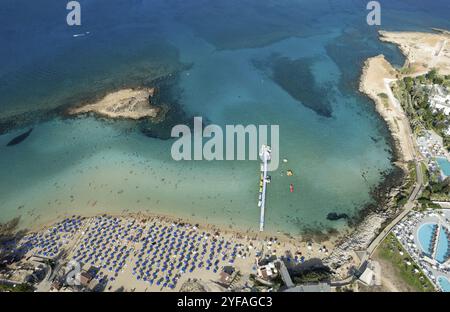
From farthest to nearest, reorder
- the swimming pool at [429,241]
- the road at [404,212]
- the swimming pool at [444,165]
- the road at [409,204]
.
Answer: the swimming pool at [444,165] → the road at [409,204] → the swimming pool at [429,241] → the road at [404,212]

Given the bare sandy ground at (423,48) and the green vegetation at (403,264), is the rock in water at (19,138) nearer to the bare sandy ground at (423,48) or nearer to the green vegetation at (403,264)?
the green vegetation at (403,264)

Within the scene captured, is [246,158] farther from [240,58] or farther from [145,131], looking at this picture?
[240,58]

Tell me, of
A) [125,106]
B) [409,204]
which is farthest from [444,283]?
[125,106]

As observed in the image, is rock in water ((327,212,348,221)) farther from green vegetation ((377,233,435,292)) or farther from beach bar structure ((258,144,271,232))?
beach bar structure ((258,144,271,232))

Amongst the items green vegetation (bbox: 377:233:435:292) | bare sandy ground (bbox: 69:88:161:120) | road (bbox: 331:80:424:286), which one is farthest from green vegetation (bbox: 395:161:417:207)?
bare sandy ground (bbox: 69:88:161:120)

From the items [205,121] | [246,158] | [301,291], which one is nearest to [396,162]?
[246,158]

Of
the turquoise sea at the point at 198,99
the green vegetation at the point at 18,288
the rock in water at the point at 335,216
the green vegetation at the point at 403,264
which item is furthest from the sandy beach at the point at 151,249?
the green vegetation at the point at 403,264
